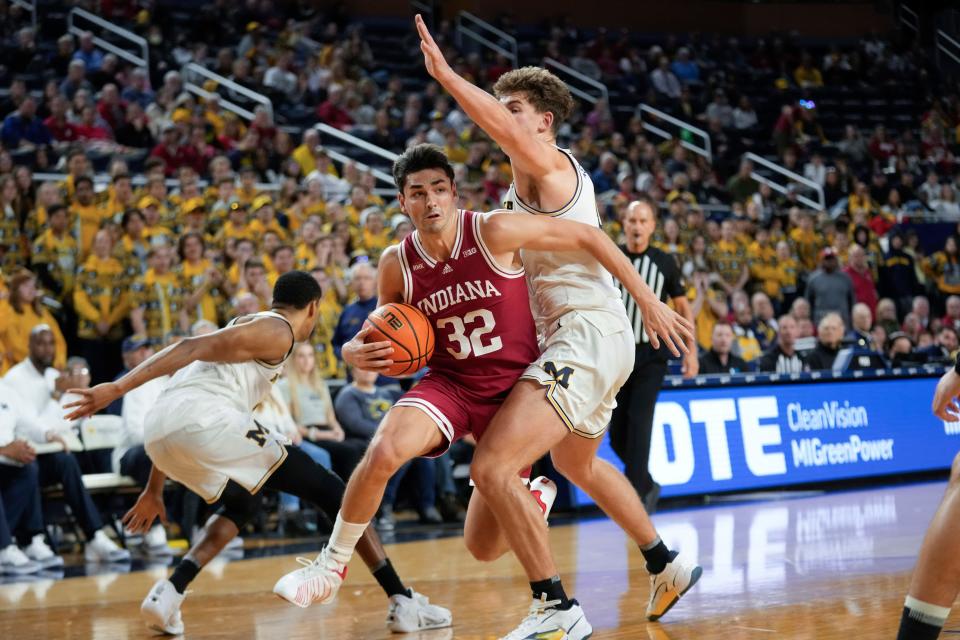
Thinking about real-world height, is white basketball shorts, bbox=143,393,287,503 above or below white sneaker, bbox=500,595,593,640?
below

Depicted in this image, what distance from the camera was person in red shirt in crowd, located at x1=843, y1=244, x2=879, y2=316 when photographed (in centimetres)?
1454

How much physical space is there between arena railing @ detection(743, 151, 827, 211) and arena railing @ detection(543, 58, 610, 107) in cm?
268

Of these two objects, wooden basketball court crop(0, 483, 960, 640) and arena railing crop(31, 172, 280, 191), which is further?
arena railing crop(31, 172, 280, 191)

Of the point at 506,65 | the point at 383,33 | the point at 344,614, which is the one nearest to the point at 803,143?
the point at 506,65

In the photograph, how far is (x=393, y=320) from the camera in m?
4.49

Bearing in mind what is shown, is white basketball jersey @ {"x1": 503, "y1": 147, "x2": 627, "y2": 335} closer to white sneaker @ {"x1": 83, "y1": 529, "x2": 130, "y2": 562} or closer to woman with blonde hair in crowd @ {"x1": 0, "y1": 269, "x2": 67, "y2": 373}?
white sneaker @ {"x1": 83, "y1": 529, "x2": 130, "y2": 562}

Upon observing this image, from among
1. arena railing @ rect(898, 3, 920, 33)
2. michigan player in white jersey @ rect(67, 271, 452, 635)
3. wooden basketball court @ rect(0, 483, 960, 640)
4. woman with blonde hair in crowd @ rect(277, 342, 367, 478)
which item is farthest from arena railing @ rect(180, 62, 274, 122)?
arena railing @ rect(898, 3, 920, 33)

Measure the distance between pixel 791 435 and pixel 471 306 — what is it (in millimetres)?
Answer: 6496

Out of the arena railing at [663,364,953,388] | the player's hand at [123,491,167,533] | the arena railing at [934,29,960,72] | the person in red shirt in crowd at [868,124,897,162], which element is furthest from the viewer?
the arena railing at [934,29,960,72]

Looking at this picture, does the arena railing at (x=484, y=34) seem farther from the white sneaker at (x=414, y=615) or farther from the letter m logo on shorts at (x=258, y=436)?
the white sneaker at (x=414, y=615)

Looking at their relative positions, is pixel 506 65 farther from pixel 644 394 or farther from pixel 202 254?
pixel 644 394

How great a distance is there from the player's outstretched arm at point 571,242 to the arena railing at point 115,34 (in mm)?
11915

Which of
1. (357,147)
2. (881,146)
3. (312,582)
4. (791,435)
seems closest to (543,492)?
(312,582)

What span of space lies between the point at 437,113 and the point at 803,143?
8013mm
